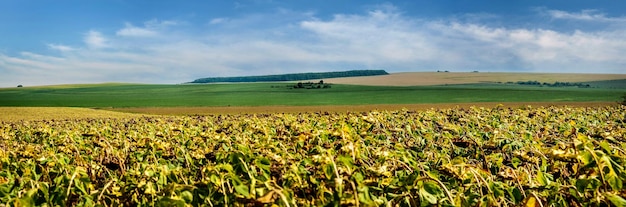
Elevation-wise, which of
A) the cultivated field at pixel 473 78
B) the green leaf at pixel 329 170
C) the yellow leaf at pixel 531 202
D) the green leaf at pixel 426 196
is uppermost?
the green leaf at pixel 329 170

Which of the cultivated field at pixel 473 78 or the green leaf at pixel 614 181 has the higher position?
the green leaf at pixel 614 181

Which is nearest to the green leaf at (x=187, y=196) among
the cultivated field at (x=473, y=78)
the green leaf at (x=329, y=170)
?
the green leaf at (x=329, y=170)

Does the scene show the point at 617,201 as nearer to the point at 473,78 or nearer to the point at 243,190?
the point at 243,190

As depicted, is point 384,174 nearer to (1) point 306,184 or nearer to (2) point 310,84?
(1) point 306,184

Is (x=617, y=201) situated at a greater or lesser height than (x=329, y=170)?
lesser

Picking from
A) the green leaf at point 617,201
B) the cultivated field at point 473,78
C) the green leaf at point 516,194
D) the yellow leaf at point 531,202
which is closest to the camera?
the green leaf at point 617,201

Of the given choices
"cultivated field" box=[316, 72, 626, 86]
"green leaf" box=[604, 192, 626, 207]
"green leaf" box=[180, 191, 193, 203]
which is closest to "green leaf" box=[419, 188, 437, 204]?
"green leaf" box=[604, 192, 626, 207]

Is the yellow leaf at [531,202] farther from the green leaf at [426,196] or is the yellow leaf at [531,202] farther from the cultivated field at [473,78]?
the cultivated field at [473,78]

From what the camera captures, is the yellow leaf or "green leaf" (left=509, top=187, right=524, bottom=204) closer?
the yellow leaf

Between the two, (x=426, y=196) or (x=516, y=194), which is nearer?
(x=426, y=196)

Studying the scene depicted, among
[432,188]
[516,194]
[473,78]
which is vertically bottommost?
[473,78]

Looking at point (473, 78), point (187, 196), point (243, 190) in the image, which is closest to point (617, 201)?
point (243, 190)

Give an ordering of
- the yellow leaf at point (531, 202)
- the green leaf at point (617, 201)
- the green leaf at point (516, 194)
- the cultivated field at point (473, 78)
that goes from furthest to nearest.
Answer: the cultivated field at point (473, 78), the green leaf at point (516, 194), the yellow leaf at point (531, 202), the green leaf at point (617, 201)

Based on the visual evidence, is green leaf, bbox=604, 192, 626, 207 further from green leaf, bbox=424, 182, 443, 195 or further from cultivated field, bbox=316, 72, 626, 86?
cultivated field, bbox=316, 72, 626, 86
